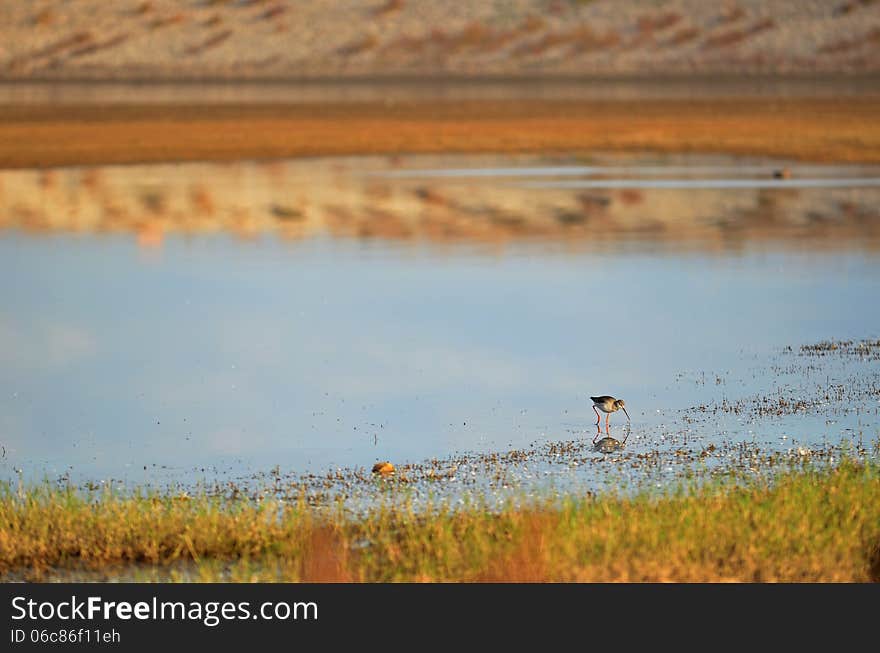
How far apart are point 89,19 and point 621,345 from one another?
60479 millimetres

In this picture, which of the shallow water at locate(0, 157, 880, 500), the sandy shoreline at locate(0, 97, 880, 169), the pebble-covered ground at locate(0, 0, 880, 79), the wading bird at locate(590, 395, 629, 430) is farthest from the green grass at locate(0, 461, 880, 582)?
the pebble-covered ground at locate(0, 0, 880, 79)

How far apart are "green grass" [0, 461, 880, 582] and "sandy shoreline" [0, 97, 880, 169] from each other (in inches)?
1101

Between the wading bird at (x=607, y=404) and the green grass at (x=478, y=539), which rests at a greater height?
the wading bird at (x=607, y=404)

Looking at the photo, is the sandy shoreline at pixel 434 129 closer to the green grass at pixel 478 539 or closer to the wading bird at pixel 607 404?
the wading bird at pixel 607 404

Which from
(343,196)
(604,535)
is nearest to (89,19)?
(343,196)

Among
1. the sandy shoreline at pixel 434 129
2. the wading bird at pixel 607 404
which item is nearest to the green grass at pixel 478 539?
the wading bird at pixel 607 404

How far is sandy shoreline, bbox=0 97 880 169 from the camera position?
131 feet

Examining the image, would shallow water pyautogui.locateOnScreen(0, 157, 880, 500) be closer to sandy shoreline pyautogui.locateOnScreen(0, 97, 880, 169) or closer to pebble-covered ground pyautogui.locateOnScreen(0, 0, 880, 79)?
sandy shoreline pyautogui.locateOnScreen(0, 97, 880, 169)

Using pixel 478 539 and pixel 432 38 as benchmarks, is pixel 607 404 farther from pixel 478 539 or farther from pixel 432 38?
pixel 432 38

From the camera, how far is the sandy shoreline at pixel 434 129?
1577 inches

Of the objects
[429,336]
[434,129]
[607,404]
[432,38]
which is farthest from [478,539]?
[432,38]

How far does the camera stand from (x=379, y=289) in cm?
1888

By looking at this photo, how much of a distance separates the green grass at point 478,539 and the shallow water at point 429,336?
1.19m
